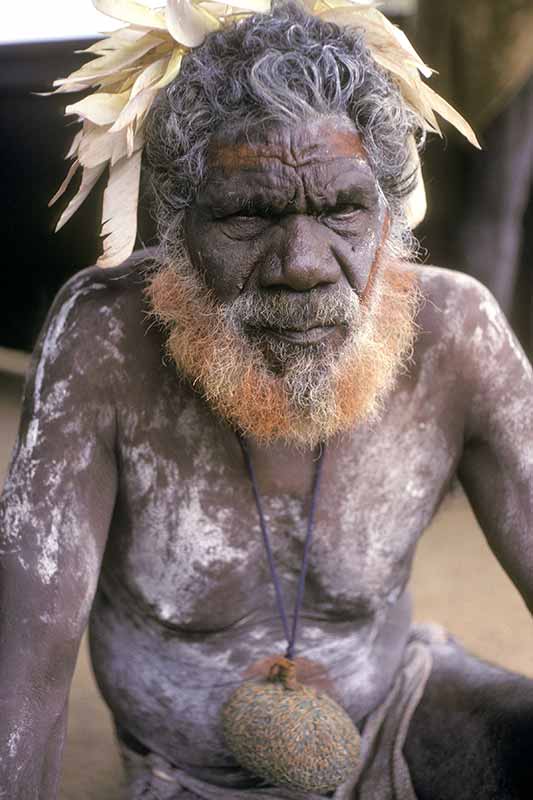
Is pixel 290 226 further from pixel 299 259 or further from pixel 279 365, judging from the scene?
pixel 279 365

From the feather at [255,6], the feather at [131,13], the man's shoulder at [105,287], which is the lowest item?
the man's shoulder at [105,287]

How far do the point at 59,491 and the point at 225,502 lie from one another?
363 millimetres

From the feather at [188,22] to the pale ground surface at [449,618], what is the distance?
2.17 meters

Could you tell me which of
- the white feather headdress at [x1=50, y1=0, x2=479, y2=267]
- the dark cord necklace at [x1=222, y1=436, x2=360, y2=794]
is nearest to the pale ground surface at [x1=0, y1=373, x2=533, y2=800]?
the dark cord necklace at [x1=222, y1=436, x2=360, y2=794]

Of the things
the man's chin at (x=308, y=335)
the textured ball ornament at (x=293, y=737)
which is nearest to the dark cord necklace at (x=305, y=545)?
the textured ball ornament at (x=293, y=737)

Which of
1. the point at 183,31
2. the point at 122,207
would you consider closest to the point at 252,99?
the point at 183,31

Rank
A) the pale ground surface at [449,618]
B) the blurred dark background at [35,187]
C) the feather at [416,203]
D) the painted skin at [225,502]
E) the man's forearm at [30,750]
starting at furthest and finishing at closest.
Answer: the blurred dark background at [35,187] < the pale ground surface at [449,618] < the feather at [416,203] < the painted skin at [225,502] < the man's forearm at [30,750]

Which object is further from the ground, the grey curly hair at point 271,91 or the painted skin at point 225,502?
the grey curly hair at point 271,91

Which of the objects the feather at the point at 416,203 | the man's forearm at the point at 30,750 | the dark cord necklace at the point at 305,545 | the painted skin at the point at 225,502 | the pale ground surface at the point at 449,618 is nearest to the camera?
the man's forearm at the point at 30,750

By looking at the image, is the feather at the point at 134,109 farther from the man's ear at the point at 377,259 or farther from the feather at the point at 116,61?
the man's ear at the point at 377,259

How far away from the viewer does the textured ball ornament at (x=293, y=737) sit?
206 cm

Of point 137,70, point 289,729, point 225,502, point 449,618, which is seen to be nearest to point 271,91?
point 137,70

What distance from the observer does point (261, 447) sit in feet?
7.32

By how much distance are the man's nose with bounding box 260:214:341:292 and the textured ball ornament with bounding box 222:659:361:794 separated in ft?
2.81
